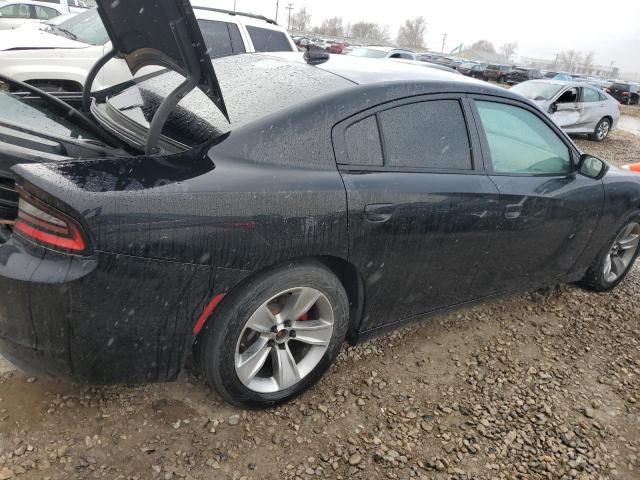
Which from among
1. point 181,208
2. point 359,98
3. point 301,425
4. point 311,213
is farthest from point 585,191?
point 181,208

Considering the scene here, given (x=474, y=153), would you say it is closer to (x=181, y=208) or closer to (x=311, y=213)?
(x=311, y=213)

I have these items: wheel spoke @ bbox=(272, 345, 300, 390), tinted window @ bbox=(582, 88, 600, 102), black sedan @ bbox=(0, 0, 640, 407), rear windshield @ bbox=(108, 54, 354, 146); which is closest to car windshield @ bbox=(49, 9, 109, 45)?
black sedan @ bbox=(0, 0, 640, 407)

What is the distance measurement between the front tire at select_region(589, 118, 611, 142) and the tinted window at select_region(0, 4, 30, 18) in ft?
52.7

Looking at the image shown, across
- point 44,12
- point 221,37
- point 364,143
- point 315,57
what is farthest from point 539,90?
point 44,12

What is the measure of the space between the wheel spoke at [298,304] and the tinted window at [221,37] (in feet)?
16.1

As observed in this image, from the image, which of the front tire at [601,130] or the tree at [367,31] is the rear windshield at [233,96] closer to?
the front tire at [601,130]

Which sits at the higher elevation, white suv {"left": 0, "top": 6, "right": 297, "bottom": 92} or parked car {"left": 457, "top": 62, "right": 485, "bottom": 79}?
white suv {"left": 0, "top": 6, "right": 297, "bottom": 92}

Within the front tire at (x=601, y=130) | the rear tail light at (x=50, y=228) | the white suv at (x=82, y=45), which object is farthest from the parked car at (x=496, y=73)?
the rear tail light at (x=50, y=228)

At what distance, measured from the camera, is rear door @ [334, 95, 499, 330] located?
92.2 inches

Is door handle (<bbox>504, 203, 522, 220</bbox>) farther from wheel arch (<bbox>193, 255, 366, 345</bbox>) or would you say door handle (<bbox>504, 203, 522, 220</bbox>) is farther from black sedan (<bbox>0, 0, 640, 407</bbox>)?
wheel arch (<bbox>193, 255, 366, 345</bbox>)

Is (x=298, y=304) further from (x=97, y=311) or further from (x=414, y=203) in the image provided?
(x=97, y=311)

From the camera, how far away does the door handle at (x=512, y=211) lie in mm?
2837

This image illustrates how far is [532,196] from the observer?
2.96 meters

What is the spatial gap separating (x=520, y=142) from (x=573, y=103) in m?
10.6
